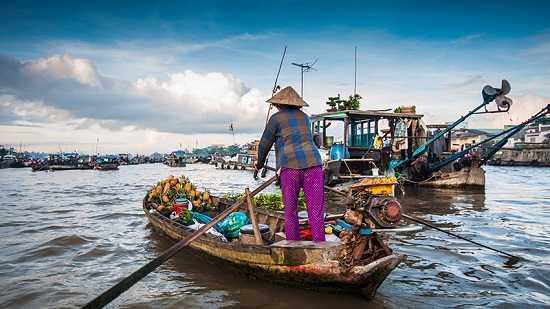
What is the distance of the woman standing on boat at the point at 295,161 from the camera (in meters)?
3.74

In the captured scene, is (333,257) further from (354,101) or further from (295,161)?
(354,101)

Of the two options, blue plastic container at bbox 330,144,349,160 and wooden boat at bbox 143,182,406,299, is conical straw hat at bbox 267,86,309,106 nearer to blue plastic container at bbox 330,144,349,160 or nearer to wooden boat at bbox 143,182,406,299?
wooden boat at bbox 143,182,406,299

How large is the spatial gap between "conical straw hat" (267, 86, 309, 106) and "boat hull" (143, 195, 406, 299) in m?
1.53

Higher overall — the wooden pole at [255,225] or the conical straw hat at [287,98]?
the conical straw hat at [287,98]

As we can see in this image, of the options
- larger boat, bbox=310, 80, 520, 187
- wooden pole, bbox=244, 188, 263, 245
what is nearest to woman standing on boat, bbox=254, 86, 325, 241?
wooden pole, bbox=244, 188, 263, 245

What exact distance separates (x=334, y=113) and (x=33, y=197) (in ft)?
40.9

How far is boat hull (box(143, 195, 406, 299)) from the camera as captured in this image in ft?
10.4

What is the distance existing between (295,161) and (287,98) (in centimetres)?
73

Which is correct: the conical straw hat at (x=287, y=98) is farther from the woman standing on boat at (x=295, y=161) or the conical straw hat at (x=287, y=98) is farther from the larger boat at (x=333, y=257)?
the larger boat at (x=333, y=257)

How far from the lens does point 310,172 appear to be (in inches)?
148

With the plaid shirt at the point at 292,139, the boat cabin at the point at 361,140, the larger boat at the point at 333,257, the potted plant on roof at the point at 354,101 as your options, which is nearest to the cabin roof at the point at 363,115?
the boat cabin at the point at 361,140

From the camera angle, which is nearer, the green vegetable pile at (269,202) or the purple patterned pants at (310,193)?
the purple patterned pants at (310,193)

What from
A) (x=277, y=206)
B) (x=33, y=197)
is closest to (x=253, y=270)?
(x=277, y=206)

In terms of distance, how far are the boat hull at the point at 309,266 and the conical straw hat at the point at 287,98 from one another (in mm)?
1526
